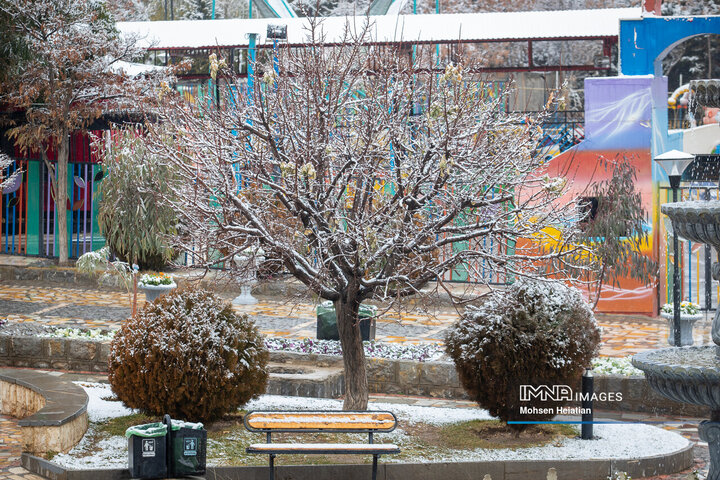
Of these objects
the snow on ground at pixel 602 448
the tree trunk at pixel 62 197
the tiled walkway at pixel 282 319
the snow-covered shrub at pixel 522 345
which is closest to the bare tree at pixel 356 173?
the snow-covered shrub at pixel 522 345

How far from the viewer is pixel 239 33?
79.3ft

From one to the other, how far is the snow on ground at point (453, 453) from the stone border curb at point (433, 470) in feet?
0.36

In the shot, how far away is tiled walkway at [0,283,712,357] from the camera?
15391mm

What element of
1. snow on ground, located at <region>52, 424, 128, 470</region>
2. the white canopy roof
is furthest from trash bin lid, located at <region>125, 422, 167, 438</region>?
the white canopy roof

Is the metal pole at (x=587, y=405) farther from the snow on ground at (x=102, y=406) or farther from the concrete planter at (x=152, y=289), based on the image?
the concrete planter at (x=152, y=289)

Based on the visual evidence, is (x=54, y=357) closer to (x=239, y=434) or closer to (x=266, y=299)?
(x=239, y=434)

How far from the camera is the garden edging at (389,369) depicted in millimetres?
11477

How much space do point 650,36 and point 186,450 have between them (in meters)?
13.2

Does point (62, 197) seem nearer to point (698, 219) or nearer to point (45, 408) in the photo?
point (45, 408)

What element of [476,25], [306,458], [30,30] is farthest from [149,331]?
[476,25]

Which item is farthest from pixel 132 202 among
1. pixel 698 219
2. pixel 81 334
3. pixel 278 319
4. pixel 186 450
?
pixel 698 219

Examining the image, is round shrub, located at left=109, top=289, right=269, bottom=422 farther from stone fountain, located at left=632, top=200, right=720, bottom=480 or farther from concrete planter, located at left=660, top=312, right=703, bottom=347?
concrete planter, located at left=660, top=312, right=703, bottom=347

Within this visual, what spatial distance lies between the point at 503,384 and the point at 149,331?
3349 mm

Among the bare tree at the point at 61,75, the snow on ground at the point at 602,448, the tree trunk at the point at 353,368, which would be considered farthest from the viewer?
the bare tree at the point at 61,75
